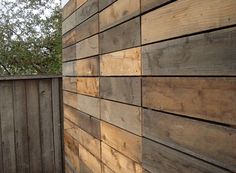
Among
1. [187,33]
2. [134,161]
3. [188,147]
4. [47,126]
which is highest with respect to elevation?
[187,33]

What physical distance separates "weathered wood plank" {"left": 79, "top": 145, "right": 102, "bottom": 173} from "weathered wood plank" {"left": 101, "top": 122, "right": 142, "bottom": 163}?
19 cm

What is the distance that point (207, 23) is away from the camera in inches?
30.1

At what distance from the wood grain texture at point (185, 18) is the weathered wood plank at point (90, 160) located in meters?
0.84

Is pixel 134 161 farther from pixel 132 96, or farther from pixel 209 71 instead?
pixel 209 71

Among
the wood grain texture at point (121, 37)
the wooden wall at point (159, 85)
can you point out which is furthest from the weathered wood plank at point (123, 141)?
the wood grain texture at point (121, 37)

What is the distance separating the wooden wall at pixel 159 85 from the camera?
727 millimetres

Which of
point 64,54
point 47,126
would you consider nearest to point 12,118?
point 47,126

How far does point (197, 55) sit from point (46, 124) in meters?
2.68

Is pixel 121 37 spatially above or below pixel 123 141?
above

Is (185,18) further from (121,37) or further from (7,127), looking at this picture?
(7,127)

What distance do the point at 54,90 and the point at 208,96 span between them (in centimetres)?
265

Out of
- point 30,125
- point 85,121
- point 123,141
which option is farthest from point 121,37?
point 30,125

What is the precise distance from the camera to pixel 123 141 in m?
1.33

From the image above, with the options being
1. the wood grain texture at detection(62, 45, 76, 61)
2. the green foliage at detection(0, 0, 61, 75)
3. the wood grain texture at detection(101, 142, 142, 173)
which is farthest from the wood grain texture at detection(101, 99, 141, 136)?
the green foliage at detection(0, 0, 61, 75)
